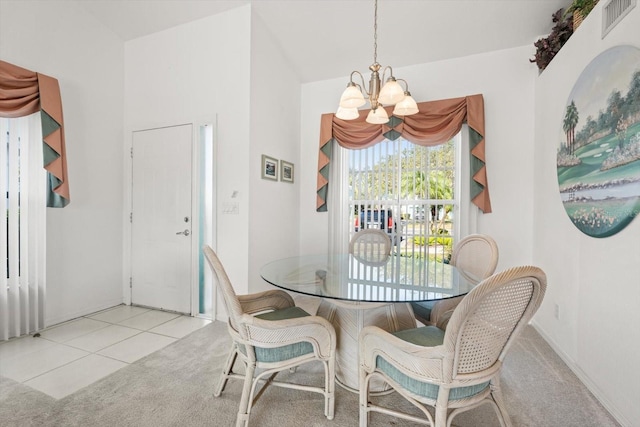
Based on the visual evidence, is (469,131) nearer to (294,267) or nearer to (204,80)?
(294,267)

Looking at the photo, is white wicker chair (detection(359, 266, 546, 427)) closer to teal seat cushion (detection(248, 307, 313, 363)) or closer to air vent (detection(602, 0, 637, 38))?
teal seat cushion (detection(248, 307, 313, 363))

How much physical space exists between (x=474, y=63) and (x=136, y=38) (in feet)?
12.8

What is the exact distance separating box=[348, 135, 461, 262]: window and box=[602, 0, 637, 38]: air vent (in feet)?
5.43

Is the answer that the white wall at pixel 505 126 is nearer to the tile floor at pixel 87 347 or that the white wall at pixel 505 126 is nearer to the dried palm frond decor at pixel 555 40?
the dried palm frond decor at pixel 555 40

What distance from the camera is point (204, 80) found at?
3084mm

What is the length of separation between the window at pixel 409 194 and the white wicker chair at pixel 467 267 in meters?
1.16

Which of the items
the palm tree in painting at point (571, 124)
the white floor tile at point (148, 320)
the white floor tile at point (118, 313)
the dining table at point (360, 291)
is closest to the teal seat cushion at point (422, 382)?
the dining table at point (360, 291)

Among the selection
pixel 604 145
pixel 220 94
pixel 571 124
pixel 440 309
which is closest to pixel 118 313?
pixel 220 94

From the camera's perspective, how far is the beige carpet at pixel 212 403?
1565mm

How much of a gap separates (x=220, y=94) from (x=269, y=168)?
0.90 meters

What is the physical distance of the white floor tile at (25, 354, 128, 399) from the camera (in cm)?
182

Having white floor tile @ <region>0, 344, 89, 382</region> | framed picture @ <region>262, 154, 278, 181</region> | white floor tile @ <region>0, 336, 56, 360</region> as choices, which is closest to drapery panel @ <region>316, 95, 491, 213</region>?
framed picture @ <region>262, 154, 278, 181</region>

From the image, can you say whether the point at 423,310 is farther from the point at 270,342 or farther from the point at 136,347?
the point at 136,347

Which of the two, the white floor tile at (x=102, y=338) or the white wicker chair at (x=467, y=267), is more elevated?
the white wicker chair at (x=467, y=267)
